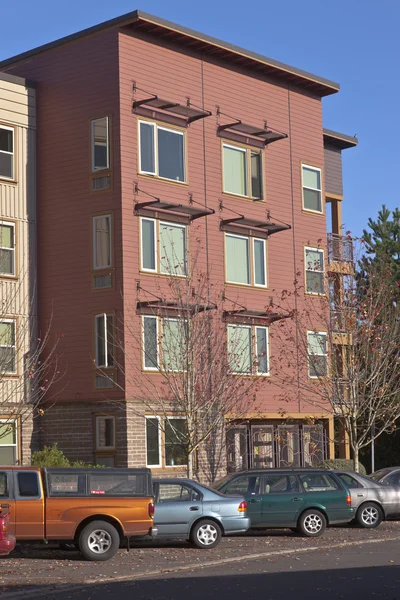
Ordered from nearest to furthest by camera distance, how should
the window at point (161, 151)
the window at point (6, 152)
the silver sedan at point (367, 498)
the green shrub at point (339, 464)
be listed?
the silver sedan at point (367, 498) < the window at point (6, 152) < the window at point (161, 151) < the green shrub at point (339, 464)

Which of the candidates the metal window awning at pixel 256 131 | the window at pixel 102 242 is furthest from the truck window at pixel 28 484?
the metal window awning at pixel 256 131

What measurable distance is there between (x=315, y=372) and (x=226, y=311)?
393 cm

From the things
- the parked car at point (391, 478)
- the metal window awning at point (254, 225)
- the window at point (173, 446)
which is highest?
the metal window awning at point (254, 225)

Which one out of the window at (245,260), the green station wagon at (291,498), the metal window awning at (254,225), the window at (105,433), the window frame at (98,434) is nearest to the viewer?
the green station wagon at (291,498)

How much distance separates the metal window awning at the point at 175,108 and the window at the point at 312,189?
5483 mm

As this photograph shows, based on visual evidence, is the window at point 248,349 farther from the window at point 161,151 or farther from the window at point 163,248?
the window at point 161,151

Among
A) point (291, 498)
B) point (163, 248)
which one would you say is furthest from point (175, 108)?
point (291, 498)

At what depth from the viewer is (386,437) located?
51.6 metres

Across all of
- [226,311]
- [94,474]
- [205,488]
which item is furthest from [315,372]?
[94,474]

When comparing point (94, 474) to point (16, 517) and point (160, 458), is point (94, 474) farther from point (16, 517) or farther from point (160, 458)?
point (160, 458)

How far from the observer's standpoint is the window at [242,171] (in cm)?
3675

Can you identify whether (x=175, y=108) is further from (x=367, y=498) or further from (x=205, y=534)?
(x=205, y=534)

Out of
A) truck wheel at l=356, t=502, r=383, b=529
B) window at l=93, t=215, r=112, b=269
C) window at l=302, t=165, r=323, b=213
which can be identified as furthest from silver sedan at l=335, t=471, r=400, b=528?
window at l=302, t=165, r=323, b=213

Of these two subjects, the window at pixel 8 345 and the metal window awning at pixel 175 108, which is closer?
the window at pixel 8 345
